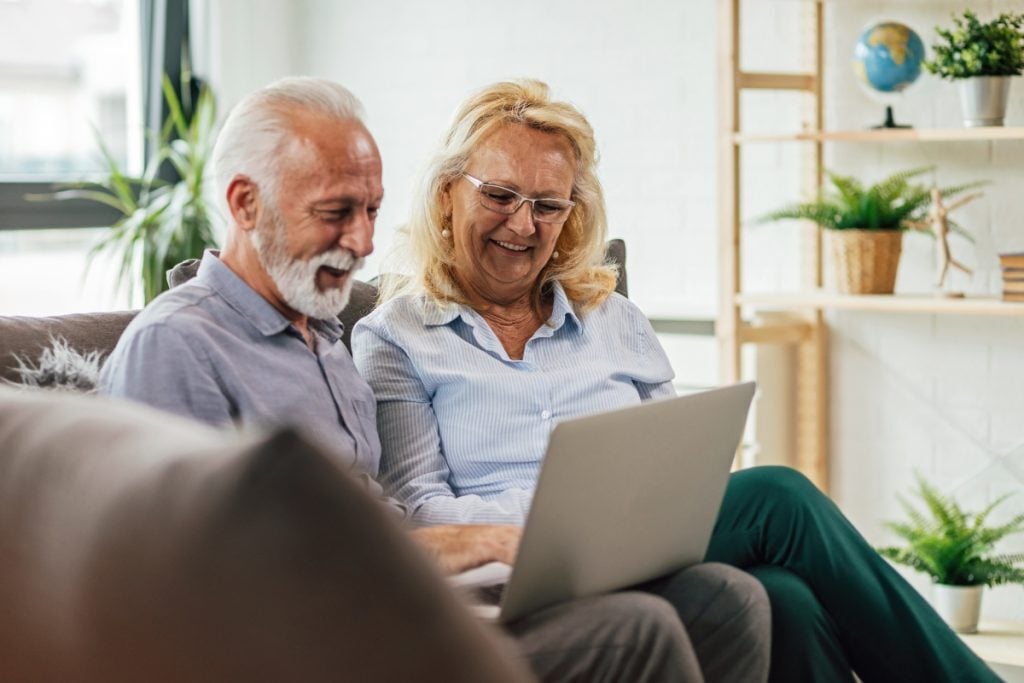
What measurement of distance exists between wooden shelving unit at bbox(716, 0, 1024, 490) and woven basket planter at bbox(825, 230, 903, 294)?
0.13ft

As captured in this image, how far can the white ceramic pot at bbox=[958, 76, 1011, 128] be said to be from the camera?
9.98ft

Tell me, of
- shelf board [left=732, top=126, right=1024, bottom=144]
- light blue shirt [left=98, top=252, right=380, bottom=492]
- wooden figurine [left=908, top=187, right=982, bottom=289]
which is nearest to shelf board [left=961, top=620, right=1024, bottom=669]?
wooden figurine [left=908, top=187, right=982, bottom=289]

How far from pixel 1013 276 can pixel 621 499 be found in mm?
1775

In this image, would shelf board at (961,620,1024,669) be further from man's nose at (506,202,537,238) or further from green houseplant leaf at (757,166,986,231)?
man's nose at (506,202,537,238)

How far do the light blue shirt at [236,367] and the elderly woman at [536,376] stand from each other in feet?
0.56

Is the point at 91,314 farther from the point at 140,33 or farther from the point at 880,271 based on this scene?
the point at 140,33

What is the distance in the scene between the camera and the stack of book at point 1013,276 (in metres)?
3.00

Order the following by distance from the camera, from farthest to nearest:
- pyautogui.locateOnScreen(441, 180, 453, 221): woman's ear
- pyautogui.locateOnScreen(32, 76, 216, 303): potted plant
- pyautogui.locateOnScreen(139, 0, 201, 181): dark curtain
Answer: pyautogui.locateOnScreen(139, 0, 201, 181): dark curtain < pyautogui.locateOnScreen(32, 76, 216, 303): potted plant < pyautogui.locateOnScreen(441, 180, 453, 221): woman's ear

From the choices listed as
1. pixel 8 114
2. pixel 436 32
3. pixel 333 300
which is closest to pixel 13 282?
pixel 8 114

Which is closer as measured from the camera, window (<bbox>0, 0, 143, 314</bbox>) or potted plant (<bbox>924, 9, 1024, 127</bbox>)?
potted plant (<bbox>924, 9, 1024, 127</bbox>)

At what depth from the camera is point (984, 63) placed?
3.04m

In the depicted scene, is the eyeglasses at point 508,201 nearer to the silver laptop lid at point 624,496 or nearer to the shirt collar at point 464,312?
the shirt collar at point 464,312

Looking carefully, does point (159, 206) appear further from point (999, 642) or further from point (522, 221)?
point (999, 642)

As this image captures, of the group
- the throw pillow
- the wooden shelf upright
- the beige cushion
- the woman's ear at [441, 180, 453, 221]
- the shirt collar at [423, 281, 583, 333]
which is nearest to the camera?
the beige cushion
